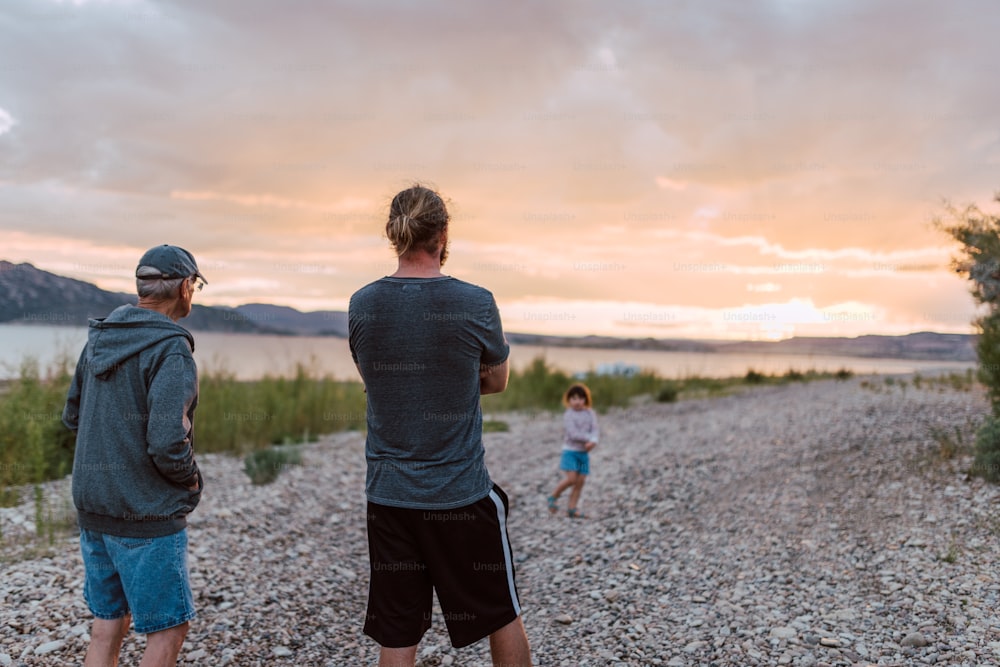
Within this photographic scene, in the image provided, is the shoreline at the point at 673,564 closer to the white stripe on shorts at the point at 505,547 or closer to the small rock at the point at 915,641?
the small rock at the point at 915,641

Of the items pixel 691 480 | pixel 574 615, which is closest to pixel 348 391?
pixel 691 480

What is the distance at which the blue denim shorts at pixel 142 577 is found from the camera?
2.96m

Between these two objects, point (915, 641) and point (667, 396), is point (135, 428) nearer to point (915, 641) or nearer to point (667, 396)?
point (915, 641)

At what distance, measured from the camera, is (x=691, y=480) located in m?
8.74

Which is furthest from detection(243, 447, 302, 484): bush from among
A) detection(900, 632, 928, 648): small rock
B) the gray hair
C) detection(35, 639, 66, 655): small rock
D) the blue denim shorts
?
detection(900, 632, 928, 648): small rock

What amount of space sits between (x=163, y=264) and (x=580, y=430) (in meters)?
5.10

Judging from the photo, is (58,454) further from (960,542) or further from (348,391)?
(960,542)

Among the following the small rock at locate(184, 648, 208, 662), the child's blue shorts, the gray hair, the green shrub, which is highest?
the gray hair

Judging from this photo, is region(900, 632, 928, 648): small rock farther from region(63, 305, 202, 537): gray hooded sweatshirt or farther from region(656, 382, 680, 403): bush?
region(656, 382, 680, 403): bush

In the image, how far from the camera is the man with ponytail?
2707mm

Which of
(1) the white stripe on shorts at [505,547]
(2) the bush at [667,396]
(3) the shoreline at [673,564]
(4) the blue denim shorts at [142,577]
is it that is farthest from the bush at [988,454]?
(2) the bush at [667,396]

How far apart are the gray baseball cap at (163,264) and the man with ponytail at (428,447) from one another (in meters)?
0.88

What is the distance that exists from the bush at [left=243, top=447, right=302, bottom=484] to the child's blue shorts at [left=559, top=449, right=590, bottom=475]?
389 cm

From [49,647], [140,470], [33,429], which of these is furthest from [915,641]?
[33,429]
